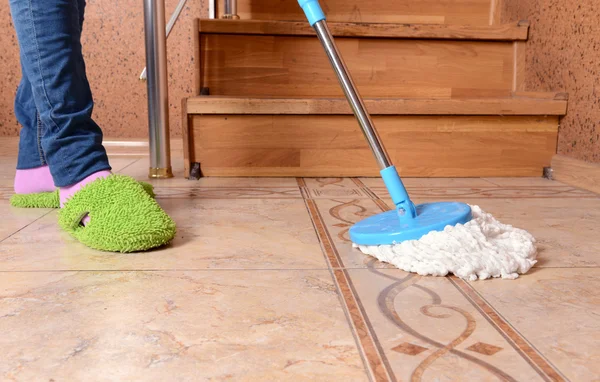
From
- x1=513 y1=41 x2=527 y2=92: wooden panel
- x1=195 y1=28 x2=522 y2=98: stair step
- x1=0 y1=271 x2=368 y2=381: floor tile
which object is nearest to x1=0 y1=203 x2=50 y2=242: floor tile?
x1=0 y1=271 x2=368 y2=381: floor tile

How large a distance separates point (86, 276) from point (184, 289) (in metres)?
0.13

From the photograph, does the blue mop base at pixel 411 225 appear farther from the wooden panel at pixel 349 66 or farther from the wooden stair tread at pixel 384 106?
the wooden panel at pixel 349 66

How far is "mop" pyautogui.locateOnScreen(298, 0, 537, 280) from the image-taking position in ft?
2.18

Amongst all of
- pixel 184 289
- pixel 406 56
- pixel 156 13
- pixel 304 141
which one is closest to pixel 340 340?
pixel 184 289

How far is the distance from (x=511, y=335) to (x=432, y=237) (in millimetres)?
195

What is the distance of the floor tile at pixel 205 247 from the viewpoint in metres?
0.72

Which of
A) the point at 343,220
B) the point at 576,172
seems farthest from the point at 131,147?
the point at 576,172

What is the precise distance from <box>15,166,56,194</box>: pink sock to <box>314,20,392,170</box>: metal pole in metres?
0.62

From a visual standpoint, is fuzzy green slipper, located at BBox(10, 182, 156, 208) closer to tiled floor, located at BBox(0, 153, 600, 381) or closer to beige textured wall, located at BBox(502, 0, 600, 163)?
tiled floor, located at BBox(0, 153, 600, 381)

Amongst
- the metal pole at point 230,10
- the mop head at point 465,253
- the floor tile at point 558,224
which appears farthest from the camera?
the metal pole at point 230,10

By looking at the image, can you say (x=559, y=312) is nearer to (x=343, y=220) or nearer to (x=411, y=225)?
(x=411, y=225)

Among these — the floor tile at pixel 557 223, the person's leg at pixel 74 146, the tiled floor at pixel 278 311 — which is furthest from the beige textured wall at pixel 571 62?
the person's leg at pixel 74 146

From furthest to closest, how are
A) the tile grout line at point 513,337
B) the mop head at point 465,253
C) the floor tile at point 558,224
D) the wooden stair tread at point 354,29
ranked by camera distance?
the wooden stair tread at point 354,29 < the floor tile at point 558,224 < the mop head at point 465,253 < the tile grout line at point 513,337

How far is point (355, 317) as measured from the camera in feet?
1.82
